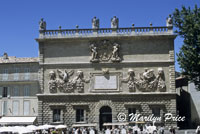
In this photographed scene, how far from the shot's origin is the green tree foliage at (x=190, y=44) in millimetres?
27438

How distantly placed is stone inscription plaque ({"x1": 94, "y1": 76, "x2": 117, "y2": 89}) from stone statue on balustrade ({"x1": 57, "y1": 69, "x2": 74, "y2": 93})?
2.69 meters

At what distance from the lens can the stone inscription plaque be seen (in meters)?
35.3

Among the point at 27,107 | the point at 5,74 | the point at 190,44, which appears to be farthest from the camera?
the point at 5,74

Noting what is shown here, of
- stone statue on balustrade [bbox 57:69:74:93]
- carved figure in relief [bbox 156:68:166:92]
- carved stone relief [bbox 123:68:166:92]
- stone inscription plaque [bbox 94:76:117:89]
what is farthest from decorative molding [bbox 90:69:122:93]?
carved figure in relief [bbox 156:68:166:92]

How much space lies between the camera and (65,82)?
117 ft

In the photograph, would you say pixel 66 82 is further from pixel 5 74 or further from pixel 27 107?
pixel 5 74

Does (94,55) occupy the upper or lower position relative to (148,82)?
upper

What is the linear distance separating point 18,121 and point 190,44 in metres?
20.7

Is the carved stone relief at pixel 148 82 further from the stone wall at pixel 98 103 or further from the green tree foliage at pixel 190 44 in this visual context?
the green tree foliage at pixel 190 44

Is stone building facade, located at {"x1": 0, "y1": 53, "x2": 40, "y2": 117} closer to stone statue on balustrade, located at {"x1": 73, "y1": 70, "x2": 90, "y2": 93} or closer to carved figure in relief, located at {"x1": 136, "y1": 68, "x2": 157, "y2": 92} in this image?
stone statue on balustrade, located at {"x1": 73, "y1": 70, "x2": 90, "y2": 93}

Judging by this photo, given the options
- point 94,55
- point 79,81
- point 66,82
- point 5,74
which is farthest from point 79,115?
point 5,74

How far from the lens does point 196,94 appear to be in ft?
120

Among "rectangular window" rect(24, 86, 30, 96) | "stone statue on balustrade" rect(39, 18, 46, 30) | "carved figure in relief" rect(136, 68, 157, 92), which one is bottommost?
"rectangular window" rect(24, 86, 30, 96)

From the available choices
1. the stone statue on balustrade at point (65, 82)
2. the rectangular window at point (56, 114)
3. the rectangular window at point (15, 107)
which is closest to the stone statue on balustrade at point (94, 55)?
the stone statue on balustrade at point (65, 82)
